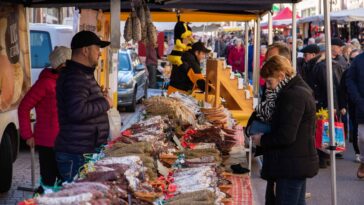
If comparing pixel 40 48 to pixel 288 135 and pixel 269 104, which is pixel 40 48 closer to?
pixel 269 104

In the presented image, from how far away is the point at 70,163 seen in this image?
20.1 ft

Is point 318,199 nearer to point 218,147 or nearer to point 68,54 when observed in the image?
point 218,147

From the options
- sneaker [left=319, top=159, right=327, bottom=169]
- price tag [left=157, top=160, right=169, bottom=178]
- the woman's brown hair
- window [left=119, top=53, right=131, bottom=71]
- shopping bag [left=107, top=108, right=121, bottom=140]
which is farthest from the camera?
window [left=119, top=53, right=131, bottom=71]

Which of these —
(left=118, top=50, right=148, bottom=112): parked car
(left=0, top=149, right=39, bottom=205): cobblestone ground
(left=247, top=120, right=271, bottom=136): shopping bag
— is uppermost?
(left=247, top=120, right=271, bottom=136): shopping bag

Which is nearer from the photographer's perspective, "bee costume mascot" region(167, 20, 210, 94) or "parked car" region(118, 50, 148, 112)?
"bee costume mascot" region(167, 20, 210, 94)


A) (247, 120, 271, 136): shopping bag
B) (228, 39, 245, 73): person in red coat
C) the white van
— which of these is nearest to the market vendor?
the white van

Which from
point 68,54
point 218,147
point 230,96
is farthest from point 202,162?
point 230,96

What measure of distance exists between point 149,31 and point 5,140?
2.36m

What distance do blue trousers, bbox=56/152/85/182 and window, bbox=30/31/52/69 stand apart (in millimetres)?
7134

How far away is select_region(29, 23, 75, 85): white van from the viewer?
13125mm

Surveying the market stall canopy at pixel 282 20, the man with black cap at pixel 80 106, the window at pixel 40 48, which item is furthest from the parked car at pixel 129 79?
the man with black cap at pixel 80 106

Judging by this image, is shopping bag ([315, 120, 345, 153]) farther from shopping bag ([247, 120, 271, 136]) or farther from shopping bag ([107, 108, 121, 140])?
shopping bag ([107, 108, 121, 140])

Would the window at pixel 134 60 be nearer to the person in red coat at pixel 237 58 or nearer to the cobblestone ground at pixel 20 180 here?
the person in red coat at pixel 237 58

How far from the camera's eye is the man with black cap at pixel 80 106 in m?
5.85
